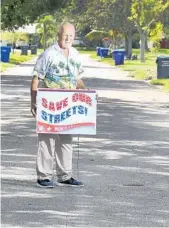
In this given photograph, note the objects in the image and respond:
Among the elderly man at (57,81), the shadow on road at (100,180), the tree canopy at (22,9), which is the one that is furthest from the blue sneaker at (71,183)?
the tree canopy at (22,9)

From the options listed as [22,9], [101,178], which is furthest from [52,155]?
[22,9]

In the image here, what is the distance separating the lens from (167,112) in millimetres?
20141

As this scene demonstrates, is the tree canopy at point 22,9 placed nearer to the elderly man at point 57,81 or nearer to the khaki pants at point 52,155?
the elderly man at point 57,81

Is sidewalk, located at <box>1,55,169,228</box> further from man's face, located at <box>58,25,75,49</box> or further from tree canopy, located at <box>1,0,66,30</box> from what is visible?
tree canopy, located at <box>1,0,66,30</box>

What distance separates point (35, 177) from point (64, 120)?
3.63 ft

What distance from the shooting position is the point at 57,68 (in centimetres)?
933

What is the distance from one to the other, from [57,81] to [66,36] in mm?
521

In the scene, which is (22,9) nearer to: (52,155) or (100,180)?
(100,180)

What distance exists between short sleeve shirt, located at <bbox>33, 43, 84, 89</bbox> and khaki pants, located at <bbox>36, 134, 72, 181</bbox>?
602 mm

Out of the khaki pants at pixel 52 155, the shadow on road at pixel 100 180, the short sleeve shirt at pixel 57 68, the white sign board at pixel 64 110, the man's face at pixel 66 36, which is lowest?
the shadow on road at pixel 100 180

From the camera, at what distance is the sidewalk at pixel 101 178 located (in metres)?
7.75

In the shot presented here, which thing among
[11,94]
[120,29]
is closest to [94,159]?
[11,94]

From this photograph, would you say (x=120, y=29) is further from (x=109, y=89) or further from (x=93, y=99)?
(x=93, y=99)

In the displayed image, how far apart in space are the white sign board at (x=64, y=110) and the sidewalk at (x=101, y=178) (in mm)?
688
